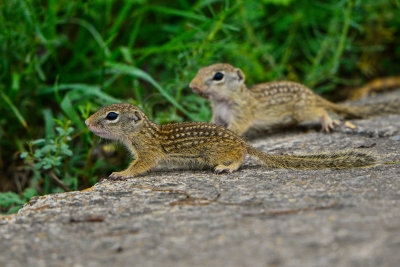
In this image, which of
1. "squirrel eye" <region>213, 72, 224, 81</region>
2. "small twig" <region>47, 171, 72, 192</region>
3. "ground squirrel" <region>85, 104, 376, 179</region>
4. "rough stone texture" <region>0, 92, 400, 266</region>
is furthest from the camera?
"squirrel eye" <region>213, 72, 224, 81</region>

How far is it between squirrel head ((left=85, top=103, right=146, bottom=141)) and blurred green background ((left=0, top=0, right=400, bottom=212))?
13.1 inches

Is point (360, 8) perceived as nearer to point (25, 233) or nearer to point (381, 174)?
point (381, 174)

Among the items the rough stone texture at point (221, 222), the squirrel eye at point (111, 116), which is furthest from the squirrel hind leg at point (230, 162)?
the squirrel eye at point (111, 116)

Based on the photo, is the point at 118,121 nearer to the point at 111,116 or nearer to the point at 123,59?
the point at 111,116

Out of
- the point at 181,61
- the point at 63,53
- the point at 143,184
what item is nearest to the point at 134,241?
the point at 143,184

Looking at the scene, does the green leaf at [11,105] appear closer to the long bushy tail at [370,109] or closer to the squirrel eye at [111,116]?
the squirrel eye at [111,116]

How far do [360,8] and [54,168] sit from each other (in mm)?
5085

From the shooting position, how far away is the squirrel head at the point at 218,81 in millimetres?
5348

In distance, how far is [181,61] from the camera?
17.8 feet

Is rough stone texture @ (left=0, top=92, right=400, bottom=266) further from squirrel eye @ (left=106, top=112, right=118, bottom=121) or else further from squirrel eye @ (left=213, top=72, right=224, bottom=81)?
squirrel eye @ (left=213, top=72, right=224, bottom=81)

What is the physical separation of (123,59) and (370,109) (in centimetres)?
315

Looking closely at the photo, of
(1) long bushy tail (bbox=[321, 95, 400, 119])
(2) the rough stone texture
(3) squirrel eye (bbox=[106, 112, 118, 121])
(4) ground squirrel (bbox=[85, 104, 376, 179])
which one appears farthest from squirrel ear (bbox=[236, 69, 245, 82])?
(2) the rough stone texture

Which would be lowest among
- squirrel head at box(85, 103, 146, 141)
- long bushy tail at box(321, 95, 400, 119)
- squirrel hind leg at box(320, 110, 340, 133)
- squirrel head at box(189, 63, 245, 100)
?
squirrel hind leg at box(320, 110, 340, 133)

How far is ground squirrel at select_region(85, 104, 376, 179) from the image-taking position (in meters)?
3.68
